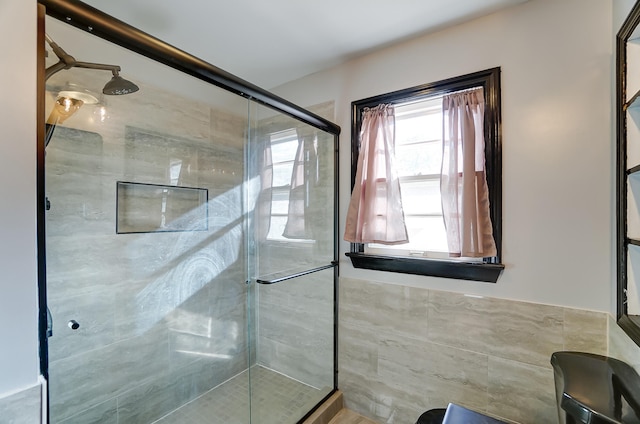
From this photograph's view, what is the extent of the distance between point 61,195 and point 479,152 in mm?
2166

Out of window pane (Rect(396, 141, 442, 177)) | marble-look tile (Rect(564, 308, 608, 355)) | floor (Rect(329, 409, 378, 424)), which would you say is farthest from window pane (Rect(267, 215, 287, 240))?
marble-look tile (Rect(564, 308, 608, 355))

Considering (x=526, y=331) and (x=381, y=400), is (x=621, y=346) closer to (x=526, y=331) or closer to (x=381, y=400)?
(x=526, y=331)

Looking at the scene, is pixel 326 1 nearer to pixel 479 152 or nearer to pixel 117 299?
pixel 479 152

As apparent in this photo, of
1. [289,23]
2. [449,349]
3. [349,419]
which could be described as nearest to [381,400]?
[349,419]

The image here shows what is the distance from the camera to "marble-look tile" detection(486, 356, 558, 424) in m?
1.36

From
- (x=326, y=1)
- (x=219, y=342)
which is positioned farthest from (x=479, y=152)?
(x=219, y=342)

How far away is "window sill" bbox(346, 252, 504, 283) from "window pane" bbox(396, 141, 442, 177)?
523 millimetres

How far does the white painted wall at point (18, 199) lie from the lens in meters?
0.67

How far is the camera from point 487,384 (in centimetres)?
150

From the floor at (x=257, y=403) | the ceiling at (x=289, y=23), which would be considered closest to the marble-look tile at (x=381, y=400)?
the floor at (x=257, y=403)

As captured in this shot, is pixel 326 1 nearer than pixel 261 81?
Yes

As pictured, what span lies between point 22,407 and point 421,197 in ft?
5.82

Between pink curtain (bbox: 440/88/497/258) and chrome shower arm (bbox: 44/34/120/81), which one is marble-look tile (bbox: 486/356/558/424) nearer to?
pink curtain (bbox: 440/88/497/258)

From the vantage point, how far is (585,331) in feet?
4.24
